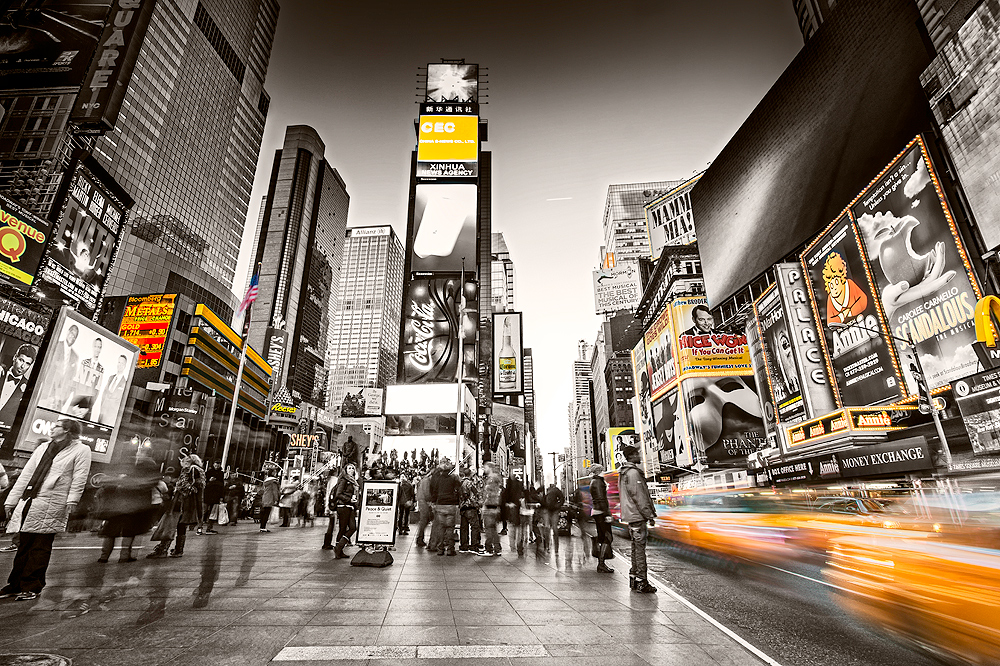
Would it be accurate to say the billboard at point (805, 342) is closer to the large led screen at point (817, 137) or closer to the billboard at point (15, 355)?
the large led screen at point (817, 137)

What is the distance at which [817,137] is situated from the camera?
27.3 metres

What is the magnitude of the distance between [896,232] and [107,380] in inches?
1578

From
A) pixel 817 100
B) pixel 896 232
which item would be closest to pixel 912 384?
pixel 896 232

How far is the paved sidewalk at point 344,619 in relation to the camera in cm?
342

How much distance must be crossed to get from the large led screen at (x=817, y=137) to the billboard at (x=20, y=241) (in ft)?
135

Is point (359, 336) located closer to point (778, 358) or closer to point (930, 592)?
point (778, 358)

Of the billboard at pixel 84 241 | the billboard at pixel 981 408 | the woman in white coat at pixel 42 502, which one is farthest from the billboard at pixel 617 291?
the woman in white coat at pixel 42 502

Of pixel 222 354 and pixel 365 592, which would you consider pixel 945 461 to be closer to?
pixel 365 592

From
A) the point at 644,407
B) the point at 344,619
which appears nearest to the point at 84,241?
the point at 344,619

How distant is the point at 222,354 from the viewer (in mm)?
66125

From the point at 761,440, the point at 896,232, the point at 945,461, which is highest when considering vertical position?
the point at 896,232

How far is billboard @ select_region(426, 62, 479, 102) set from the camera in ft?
195

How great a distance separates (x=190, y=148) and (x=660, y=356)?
308 ft

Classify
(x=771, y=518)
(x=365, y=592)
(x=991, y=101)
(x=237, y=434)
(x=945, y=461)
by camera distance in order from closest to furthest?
(x=365, y=592)
(x=771, y=518)
(x=991, y=101)
(x=945, y=461)
(x=237, y=434)
